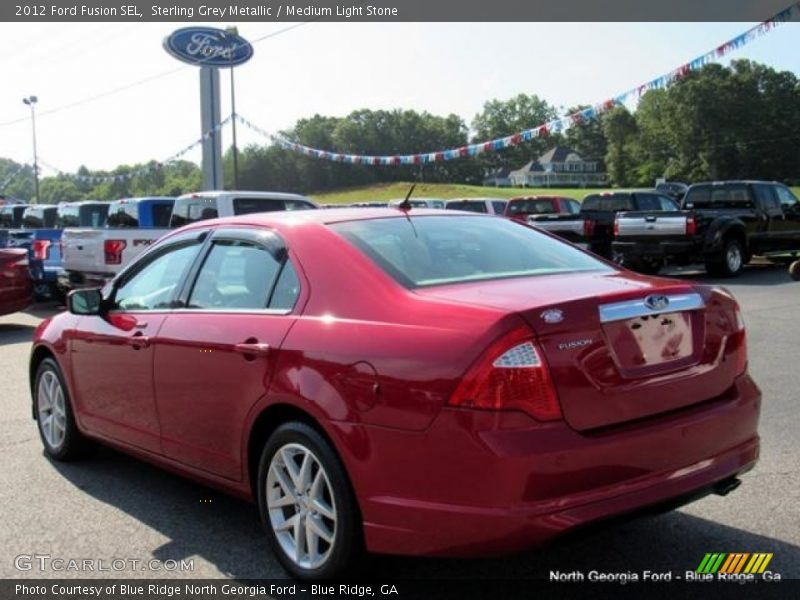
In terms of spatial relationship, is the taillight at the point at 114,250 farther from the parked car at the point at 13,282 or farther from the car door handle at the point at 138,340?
the car door handle at the point at 138,340

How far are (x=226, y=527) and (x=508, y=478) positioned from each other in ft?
6.58

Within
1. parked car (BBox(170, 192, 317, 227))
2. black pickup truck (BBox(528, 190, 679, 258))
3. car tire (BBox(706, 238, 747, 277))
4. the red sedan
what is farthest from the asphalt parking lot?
black pickup truck (BBox(528, 190, 679, 258))

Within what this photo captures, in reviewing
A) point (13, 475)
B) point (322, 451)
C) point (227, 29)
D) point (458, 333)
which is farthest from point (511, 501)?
point (227, 29)

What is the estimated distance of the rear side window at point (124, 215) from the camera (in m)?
14.9

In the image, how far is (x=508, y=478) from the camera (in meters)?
2.80

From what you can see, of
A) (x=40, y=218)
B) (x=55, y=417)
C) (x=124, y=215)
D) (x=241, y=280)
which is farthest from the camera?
(x=40, y=218)

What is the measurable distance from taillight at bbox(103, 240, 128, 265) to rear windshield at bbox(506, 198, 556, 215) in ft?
35.2

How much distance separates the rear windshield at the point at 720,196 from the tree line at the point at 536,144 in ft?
173

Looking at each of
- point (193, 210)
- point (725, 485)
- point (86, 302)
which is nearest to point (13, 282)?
point (193, 210)

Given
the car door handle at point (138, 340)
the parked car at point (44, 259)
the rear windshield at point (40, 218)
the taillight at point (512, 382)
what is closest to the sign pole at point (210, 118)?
the rear windshield at point (40, 218)

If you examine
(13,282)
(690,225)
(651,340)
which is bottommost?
(13,282)

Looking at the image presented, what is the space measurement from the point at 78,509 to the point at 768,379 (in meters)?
5.66

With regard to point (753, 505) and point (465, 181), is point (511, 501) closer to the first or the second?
point (753, 505)

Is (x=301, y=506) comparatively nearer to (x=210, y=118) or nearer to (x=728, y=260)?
(x=728, y=260)
